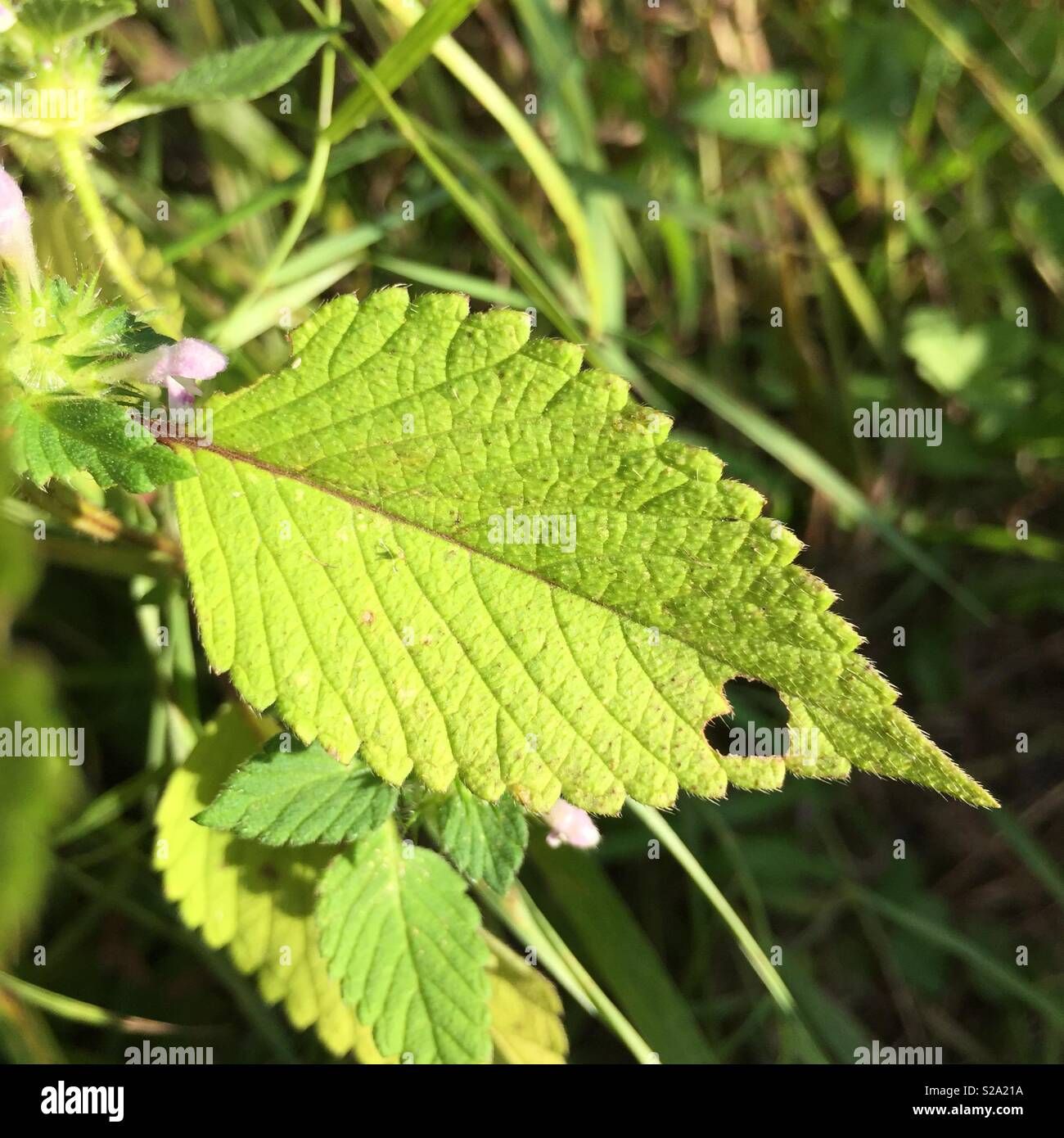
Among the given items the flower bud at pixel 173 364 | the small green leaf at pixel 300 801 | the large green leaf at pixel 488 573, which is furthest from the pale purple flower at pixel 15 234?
the small green leaf at pixel 300 801

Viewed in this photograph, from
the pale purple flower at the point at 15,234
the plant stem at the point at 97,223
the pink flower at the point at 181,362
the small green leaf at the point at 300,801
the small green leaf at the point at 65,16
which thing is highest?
the small green leaf at the point at 65,16

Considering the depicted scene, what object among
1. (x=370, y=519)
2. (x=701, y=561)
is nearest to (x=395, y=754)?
(x=370, y=519)

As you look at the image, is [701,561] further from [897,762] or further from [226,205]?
[226,205]

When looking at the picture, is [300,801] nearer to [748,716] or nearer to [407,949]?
[407,949]

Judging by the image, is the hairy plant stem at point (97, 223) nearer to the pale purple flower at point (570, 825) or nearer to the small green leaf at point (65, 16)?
the small green leaf at point (65, 16)

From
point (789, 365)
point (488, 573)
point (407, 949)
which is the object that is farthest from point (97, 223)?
point (789, 365)
